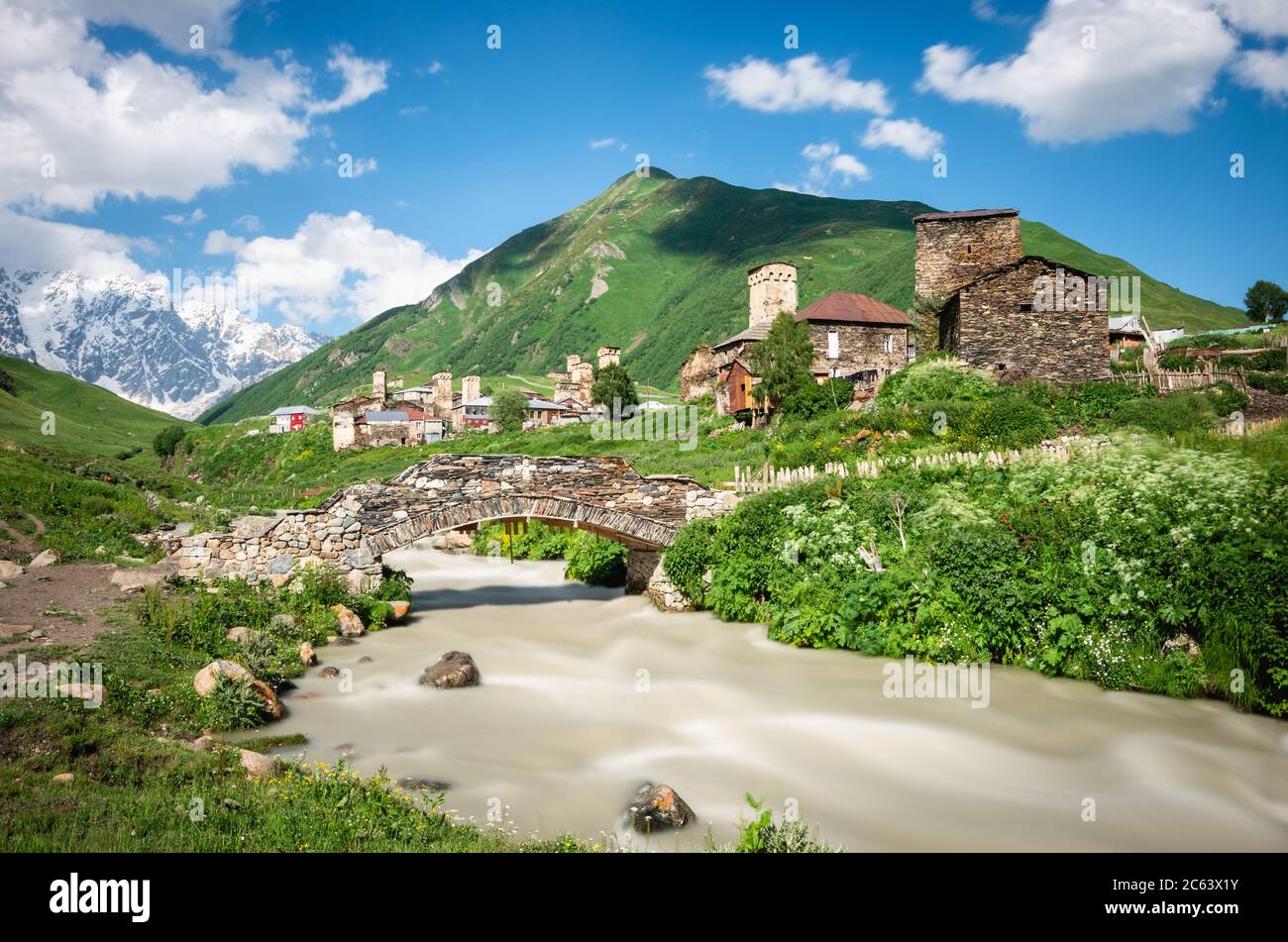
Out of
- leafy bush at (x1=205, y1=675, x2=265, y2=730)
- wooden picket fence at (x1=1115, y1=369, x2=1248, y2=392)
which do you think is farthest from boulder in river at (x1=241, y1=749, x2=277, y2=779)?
wooden picket fence at (x1=1115, y1=369, x2=1248, y2=392)

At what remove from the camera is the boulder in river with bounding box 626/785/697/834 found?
25.3ft

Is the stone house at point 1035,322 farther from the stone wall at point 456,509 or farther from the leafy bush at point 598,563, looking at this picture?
the stone wall at point 456,509

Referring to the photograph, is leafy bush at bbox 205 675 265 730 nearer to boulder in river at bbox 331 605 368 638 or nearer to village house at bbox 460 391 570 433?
boulder in river at bbox 331 605 368 638

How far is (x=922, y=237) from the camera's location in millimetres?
38344

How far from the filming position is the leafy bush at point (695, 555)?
1794 cm

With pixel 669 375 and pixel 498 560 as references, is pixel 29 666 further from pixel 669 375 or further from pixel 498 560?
pixel 669 375

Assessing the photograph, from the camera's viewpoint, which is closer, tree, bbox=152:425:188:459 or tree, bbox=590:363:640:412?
tree, bbox=590:363:640:412

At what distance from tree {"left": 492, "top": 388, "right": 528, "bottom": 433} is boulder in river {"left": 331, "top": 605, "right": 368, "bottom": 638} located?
64411 millimetres

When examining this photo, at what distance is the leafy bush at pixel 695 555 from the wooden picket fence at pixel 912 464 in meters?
1.79

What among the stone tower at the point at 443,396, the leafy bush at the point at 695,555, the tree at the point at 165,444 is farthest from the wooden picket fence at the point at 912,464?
the tree at the point at 165,444

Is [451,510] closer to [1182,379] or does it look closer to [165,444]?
[1182,379]
